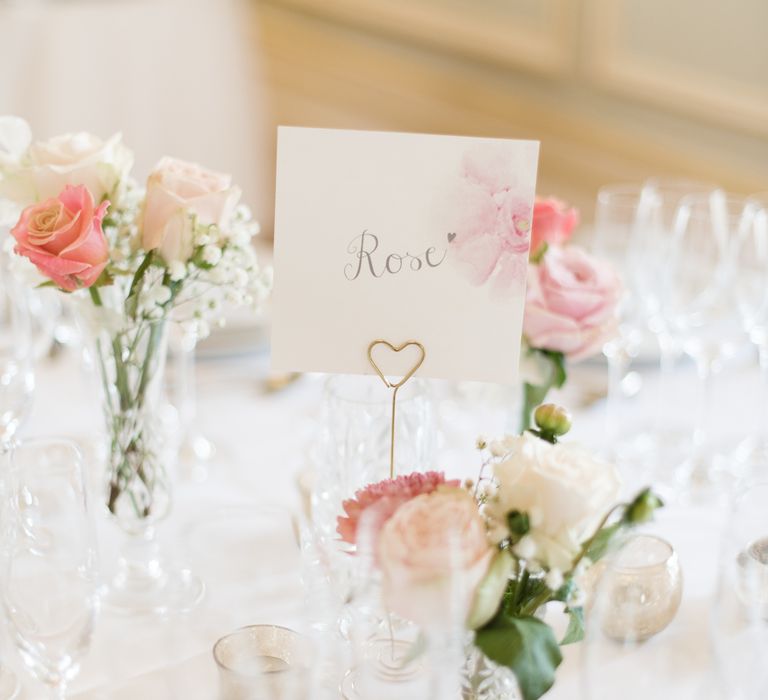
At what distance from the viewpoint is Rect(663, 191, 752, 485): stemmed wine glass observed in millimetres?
1229

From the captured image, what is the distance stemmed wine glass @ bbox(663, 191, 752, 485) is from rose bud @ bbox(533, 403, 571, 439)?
54cm

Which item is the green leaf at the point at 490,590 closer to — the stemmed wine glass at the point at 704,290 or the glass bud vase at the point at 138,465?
the glass bud vase at the point at 138,465

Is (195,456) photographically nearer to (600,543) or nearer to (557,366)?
(557,366)

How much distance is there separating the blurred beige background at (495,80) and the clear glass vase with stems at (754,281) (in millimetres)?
1219

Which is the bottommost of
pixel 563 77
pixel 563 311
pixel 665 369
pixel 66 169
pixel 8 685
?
pixel 8 685

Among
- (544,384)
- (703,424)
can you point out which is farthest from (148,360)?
(703,424)

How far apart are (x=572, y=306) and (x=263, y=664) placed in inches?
19.3

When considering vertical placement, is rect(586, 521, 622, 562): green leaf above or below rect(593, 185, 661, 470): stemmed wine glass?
below

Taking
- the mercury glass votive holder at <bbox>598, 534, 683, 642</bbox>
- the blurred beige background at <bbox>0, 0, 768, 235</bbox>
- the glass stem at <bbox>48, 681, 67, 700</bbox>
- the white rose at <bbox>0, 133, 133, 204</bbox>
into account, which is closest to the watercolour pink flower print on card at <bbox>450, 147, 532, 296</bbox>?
the mercury glass votive holder at <bbox>598, 534, 683, 642</bbox>

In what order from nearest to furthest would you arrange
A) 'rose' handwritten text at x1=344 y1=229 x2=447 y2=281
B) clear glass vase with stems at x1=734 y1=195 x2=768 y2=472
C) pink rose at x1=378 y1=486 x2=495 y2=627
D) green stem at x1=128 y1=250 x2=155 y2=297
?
pink rose at x1=378 y1=486 x2=495 y2=627
'rose' handwritten text at x1=344 y1=229 x2=447 y2=281
green stem at x1=128 y1=250 x2=155 y2=297
clear glass vase with stems at x1=734 y1=195 x2=768 y2=472

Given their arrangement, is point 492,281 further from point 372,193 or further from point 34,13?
point 34,13

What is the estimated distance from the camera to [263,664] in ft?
2.24

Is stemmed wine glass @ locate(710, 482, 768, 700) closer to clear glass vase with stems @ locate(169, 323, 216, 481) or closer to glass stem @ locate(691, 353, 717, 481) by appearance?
glass stem @ locate(691, 353, 717, 481)

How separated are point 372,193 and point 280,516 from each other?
15.2 inches
